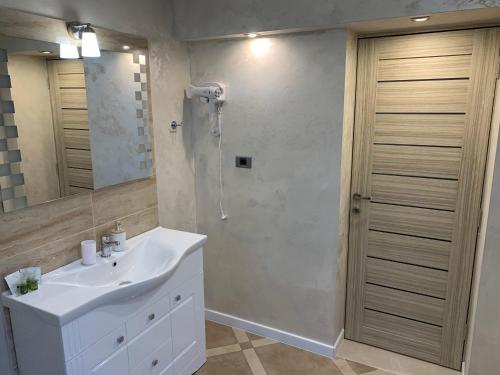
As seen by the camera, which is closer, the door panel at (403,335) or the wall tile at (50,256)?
the wall tile at (50,256)

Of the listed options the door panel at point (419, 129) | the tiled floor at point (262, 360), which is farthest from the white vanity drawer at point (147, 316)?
the door panel at point (419, 129)

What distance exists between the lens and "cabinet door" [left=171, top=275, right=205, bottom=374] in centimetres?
221

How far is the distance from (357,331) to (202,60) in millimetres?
2173

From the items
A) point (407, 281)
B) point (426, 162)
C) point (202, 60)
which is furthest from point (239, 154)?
point (407, 281)

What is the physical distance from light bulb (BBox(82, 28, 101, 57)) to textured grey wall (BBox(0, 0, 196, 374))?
9 centimetres

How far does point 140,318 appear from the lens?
1922 mm

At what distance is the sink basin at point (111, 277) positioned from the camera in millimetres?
1598

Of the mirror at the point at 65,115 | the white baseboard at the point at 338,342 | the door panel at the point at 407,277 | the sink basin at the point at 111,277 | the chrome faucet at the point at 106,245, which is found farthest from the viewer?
the white baseboard at the point at 338,342

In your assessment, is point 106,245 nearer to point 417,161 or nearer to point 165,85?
point 165,85

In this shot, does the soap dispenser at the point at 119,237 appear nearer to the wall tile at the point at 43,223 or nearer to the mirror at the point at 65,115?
the wall tile at the point at 43,223

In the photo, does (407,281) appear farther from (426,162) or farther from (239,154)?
(239,154)

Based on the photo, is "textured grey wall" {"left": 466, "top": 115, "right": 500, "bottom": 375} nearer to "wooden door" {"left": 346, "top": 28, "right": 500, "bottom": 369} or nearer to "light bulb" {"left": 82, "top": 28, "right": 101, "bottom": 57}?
"wooden door" {"left": 346, "top": 28, "right": 500, "bottom": 369}

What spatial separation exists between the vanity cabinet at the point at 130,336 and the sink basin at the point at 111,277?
6cm

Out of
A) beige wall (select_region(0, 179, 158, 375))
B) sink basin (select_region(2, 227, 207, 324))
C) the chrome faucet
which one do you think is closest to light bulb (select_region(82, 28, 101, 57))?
beige wall (select_region(0, 179, 158, 375))
